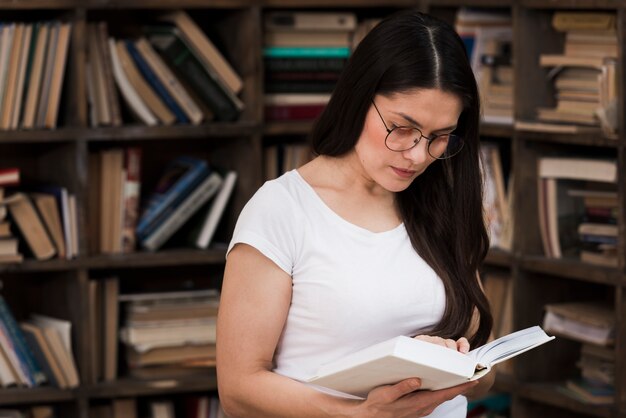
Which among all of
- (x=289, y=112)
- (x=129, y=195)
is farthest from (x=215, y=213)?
(x=289, y=112)

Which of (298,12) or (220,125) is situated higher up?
(298,12)

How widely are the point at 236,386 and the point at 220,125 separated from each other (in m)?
1.49

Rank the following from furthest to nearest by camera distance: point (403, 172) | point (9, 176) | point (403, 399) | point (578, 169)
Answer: point (9, 176) < point (578, 169) < point (403, 172) < point (403, 399)

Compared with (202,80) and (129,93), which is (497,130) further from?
(129,93)

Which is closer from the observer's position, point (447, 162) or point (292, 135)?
point (447, 162)

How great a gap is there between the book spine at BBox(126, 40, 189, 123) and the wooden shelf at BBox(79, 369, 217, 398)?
0.73 meters

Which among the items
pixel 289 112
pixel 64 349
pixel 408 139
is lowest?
pixel 64 349

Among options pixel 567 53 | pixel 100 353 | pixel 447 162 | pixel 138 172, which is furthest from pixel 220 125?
pixel 447 162

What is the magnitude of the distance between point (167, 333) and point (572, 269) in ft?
3.76

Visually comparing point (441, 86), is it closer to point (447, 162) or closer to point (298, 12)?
point (447, 162)

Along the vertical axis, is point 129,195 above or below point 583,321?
above

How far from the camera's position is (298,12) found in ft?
10.3

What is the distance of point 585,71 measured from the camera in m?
2.78

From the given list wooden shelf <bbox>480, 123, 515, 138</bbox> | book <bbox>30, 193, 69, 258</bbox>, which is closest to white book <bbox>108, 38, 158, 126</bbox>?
book <bbox>30, 193, 69, 258</bbox>
